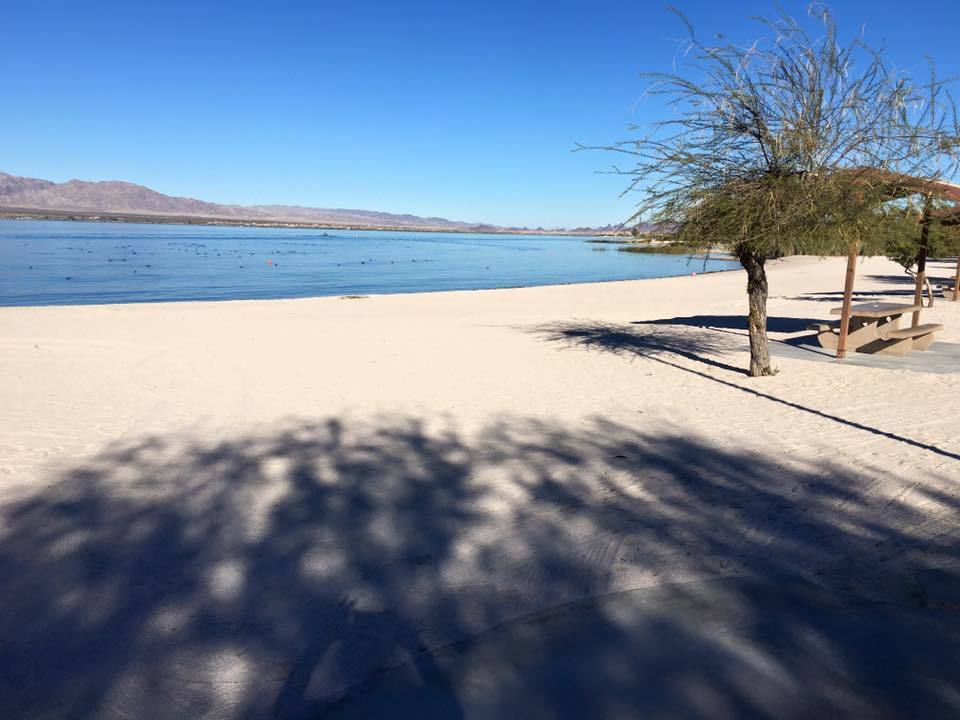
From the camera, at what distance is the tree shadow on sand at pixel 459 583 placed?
2.66 m

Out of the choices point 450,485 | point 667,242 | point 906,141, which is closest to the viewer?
point 450,485

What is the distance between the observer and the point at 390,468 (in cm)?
537

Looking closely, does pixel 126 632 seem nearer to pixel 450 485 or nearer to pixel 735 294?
pixel 450 485

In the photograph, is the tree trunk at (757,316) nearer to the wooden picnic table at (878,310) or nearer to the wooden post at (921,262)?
the wooden picnic table at (878,310)

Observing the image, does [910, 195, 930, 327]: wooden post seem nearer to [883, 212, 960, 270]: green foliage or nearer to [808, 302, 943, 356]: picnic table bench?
[808, 302, 943, 356]: picnic table bench

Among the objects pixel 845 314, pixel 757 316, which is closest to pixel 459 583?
pixel 757 316

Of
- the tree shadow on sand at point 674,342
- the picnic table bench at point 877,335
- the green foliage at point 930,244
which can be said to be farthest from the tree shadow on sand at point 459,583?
the green foliage at point 930,244

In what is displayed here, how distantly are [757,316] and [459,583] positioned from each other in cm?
701

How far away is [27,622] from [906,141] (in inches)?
395

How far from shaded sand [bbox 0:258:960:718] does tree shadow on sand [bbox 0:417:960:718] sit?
17 mm

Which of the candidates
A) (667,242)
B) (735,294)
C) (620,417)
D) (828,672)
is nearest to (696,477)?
(620,417)

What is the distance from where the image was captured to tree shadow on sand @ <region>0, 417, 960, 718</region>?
2.66 metres

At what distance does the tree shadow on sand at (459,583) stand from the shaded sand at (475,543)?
17mm

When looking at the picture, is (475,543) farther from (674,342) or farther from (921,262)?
(921,262)
